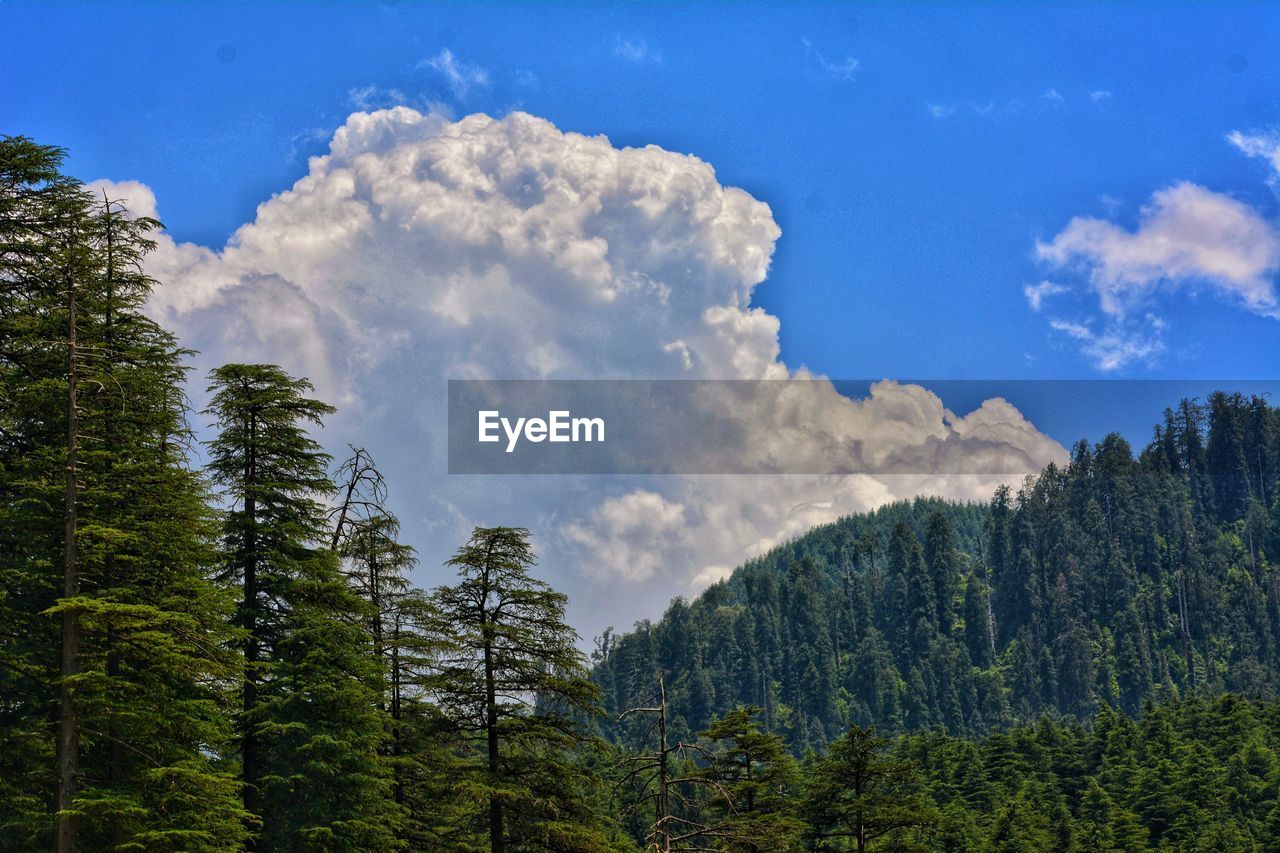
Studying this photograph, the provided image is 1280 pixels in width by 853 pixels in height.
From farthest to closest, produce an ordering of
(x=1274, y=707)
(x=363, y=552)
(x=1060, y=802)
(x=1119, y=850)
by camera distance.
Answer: (x=1274, y=707), (x=1060, y=802), (x=1119, y=850), (x=363, y=552)

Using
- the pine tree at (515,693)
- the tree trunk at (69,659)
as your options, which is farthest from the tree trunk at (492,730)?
the tree trunk at (69,659)

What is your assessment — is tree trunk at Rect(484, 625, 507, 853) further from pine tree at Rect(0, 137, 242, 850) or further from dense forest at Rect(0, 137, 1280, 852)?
pine tree at Rect(0, 137, 242, 850)

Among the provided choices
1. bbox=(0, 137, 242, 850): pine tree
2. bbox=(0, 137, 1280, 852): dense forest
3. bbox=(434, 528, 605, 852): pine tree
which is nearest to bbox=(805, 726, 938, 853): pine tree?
bbox=(0, 137, 1280, 852): dense forest

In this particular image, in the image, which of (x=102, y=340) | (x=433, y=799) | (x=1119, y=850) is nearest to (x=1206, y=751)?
(x=1119, y=850)

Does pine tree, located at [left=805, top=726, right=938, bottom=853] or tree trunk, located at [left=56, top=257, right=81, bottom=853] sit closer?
tree trunk, located at [left=56, top=257, right=81, bottom=853]

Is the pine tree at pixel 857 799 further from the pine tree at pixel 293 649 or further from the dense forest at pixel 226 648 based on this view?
the pine tree at pixel 293 649

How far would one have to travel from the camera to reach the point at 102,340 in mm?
30781

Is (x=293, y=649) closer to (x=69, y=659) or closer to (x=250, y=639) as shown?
(x=250, y=639)

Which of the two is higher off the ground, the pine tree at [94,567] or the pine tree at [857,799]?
the pine tree at [94,567]

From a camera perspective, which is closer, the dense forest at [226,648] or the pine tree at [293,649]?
the dense forest at [226,648]

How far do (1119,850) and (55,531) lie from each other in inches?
2515

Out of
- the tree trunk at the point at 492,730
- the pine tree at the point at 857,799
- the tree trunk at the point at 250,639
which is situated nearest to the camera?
the tree trunk at the point at 250,639

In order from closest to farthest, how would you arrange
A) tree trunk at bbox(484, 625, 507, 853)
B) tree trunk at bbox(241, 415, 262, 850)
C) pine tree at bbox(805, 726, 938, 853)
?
tree trunk at bbox(241, 415, 262, 850) < tree trunk at bbox(484, 625, 507, 853) < pine tree at bbox(805, 726, 938, 853)

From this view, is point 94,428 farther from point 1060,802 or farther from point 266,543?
point 1060,802
